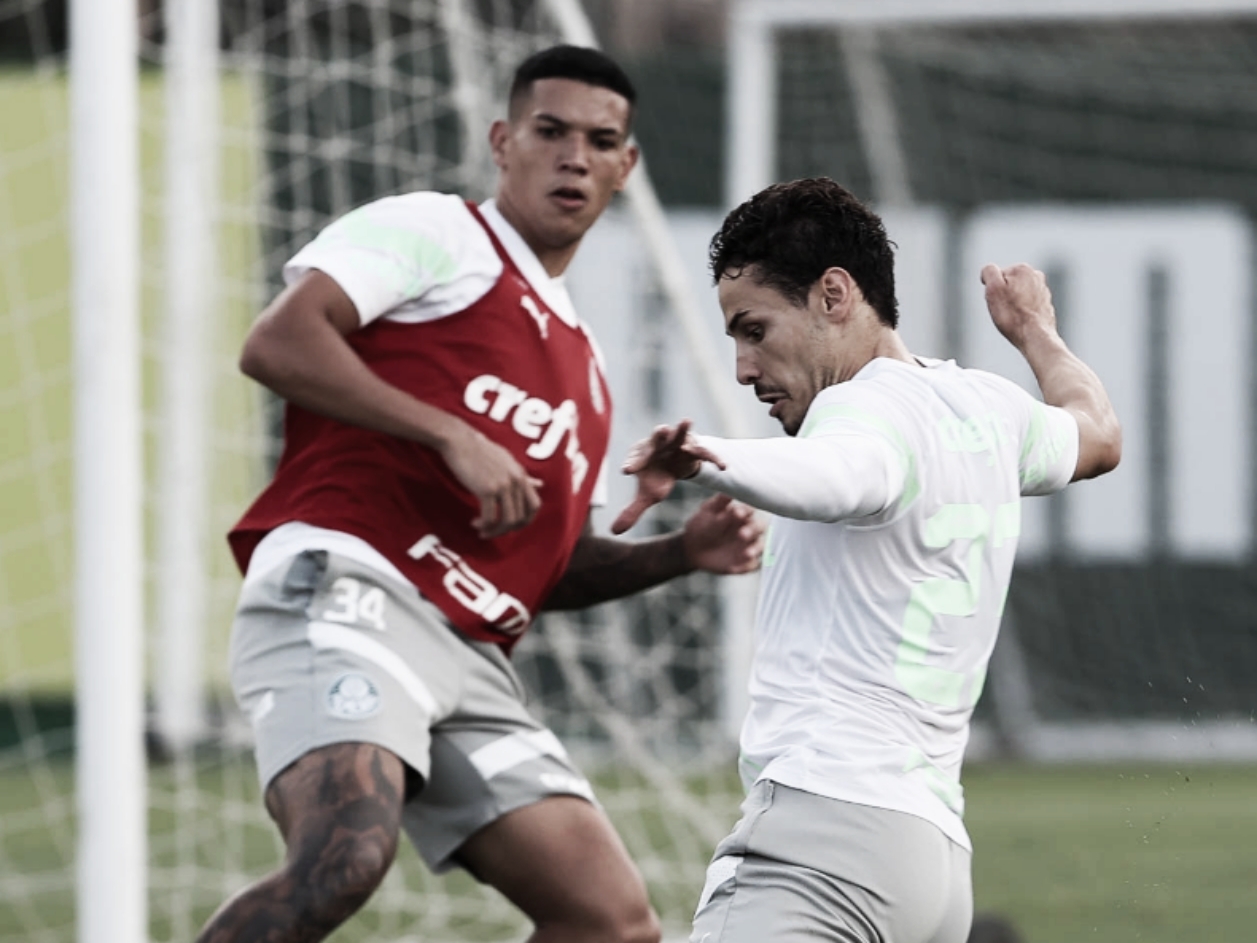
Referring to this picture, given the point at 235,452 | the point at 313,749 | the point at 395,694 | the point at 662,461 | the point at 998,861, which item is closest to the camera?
the point at 662,461

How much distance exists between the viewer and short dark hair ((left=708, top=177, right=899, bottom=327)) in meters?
2.71

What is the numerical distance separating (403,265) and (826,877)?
1.51m

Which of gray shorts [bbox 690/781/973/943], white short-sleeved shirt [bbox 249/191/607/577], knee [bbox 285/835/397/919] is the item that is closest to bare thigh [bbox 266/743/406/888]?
knee [bbox 285/835/397/919]

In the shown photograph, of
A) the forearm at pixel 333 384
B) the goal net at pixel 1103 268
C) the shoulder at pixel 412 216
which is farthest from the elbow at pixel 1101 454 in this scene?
the goal net at pixel 1103 268

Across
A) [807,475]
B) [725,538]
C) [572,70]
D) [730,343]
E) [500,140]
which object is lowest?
[730,343]

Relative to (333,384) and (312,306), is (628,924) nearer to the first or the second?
(333,384)

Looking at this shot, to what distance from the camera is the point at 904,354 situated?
2781 mm

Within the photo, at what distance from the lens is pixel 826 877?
256 cm

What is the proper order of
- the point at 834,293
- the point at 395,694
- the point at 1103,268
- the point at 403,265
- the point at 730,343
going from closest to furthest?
the point at 834,293 → the point at 395,694 → the point at 403,265 → the point at 730,343 → the point at 1103,268

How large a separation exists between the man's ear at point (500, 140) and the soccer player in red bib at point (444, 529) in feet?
0.12

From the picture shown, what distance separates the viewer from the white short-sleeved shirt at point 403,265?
3.54 meters

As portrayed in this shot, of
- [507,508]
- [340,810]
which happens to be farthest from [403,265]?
[340,810]

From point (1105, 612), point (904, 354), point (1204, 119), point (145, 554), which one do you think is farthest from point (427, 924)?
point (1204, 119)

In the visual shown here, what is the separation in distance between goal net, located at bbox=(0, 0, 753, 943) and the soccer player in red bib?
7.31ft
